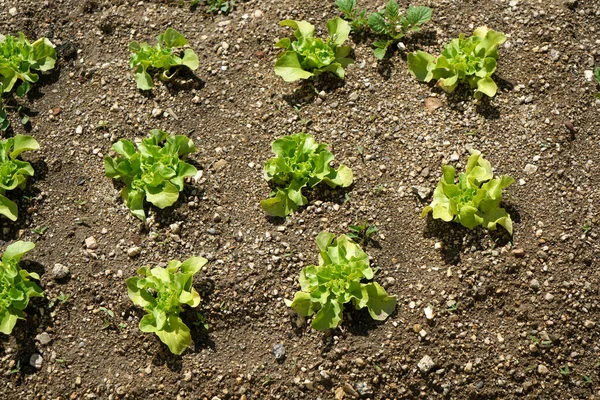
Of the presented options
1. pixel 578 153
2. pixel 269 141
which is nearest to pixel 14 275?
pixel 269 141

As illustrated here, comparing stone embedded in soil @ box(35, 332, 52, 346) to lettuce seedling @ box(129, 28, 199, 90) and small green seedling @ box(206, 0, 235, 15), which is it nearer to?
lettuce seedling @ box(129, 28, 199, 90)

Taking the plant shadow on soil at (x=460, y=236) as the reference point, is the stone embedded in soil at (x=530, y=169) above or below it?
above

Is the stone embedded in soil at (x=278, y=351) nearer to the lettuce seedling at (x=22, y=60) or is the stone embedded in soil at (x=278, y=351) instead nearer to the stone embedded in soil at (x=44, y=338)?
the stone embedded in soil at (x=44, y=338)

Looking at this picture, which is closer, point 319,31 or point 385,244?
point 385,244

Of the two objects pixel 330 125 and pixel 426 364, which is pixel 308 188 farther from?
pixel 426 364

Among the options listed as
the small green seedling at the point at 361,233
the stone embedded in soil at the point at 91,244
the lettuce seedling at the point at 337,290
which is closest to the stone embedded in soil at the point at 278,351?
the lettuce seedling at the point at 337,290

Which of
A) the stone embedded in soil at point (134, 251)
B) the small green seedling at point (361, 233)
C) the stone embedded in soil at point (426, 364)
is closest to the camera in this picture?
the stone embedded in soil at point (426, 364)
